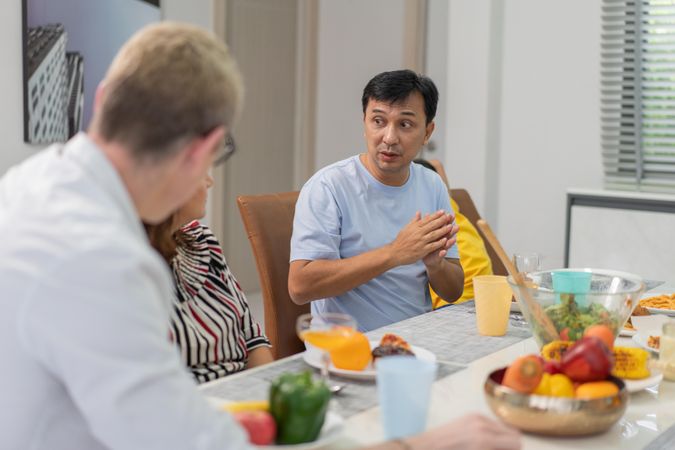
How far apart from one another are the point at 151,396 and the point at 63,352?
10 cm

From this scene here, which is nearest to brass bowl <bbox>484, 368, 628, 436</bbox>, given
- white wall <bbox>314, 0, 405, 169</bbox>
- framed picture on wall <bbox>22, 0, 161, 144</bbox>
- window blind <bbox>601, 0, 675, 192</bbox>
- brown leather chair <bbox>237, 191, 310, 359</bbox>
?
brown leather chair <bbox>237, 191, 310, 359</bbox>

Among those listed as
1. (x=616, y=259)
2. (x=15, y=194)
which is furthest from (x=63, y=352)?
(x=616, y=259)

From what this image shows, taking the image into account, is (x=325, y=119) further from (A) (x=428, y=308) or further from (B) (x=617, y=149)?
(A) (x=428, y=308)

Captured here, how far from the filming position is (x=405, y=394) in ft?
3.97

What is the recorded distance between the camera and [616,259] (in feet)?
13.5

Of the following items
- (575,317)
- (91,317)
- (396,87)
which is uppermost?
(396,87)

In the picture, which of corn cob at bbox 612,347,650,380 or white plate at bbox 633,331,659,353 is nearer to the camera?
corn cob at bbox 612,347,650,380

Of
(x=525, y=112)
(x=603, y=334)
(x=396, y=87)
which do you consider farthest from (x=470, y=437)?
(x=525, y=112)

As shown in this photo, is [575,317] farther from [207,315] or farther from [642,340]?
[207,315]

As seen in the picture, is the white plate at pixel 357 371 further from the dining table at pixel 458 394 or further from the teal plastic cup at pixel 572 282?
the teal plastic cup at pixel 572 282

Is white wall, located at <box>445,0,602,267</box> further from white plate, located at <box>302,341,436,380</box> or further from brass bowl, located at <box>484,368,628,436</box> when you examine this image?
brass bowl, located at <box>484,368,628,436</box>

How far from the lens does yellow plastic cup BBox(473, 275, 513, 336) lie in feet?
6.27

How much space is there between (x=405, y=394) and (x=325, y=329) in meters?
0.22

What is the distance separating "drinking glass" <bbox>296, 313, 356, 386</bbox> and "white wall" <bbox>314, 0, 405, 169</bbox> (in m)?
3.80
